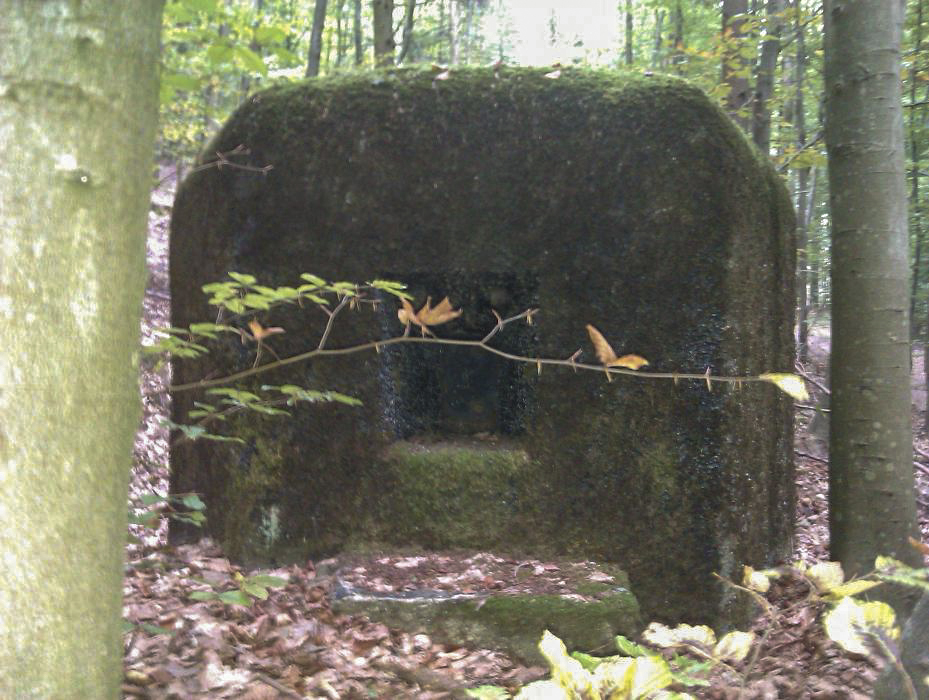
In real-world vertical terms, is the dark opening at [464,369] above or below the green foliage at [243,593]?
above

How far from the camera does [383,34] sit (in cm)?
850

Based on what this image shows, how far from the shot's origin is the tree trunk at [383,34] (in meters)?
8.40

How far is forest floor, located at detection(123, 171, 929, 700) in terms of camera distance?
262cm

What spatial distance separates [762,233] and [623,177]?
2.70 feet

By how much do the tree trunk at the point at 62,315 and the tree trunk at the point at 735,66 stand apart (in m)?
6.73

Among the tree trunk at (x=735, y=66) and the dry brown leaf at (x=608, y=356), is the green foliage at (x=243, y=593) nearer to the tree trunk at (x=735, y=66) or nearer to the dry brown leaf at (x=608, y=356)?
the dry brown leaf at (x=608, y=356)

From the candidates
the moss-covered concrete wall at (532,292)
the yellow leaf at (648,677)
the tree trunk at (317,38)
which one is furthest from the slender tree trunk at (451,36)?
the yellow leaf at (648,677)

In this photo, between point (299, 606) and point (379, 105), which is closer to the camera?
point (299, 606)

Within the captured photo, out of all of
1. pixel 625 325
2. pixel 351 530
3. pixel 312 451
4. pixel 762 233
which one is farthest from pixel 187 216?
pixel 762 233

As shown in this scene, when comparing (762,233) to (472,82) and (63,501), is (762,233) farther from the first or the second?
(63,501)

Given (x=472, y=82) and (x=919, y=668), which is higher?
(x=472, y=82)

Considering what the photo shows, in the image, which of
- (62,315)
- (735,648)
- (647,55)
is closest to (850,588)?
(735,648)

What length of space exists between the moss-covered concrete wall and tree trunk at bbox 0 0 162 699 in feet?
9.00

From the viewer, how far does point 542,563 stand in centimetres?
372
